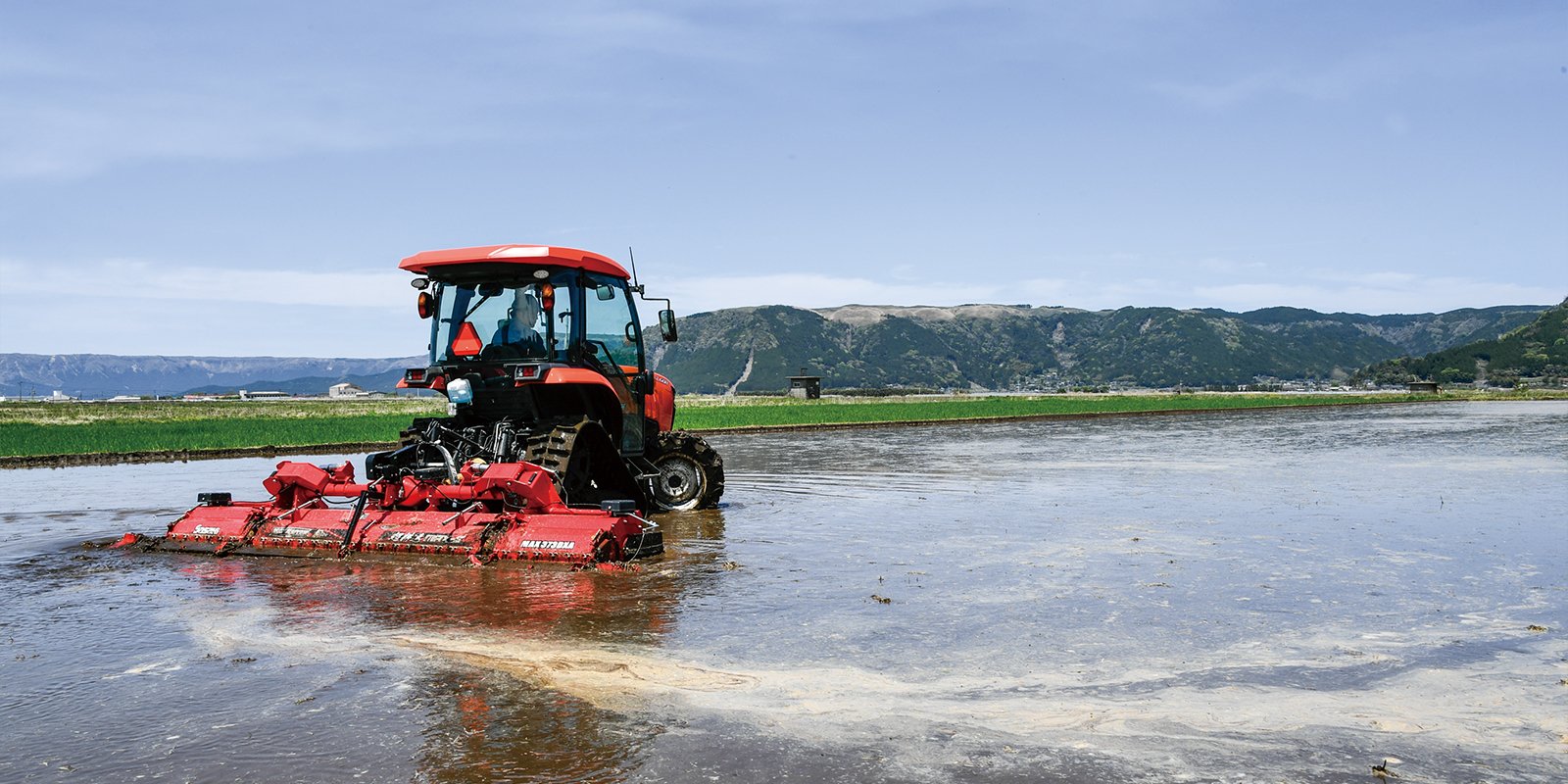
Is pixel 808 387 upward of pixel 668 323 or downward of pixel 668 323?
downward

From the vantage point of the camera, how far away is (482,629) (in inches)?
300

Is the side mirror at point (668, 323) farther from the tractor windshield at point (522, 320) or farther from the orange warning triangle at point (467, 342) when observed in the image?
the orange warning triangle at point (467, 342)

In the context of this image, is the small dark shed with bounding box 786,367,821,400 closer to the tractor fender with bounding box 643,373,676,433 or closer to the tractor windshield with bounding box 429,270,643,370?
the tractor fender with bounding box 643,373,676,433

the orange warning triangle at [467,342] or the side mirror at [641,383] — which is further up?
the orange warning triangle at [467,342]

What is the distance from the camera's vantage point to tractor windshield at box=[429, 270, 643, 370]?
12000mm

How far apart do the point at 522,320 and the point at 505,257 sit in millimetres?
812

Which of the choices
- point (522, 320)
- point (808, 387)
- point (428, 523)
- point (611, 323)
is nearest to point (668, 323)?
point (611, 323)

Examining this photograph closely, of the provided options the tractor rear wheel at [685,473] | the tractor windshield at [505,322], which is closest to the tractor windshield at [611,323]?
the tractor windshield at [505,322]

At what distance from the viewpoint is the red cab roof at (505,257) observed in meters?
11.7

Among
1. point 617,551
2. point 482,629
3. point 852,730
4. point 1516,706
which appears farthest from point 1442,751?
point 617,551

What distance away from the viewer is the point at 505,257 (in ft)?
38.2

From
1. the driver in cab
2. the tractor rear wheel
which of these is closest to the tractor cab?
the driver in cab

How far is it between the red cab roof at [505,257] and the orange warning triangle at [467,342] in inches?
29.5

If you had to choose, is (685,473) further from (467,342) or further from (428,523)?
(428,523)
